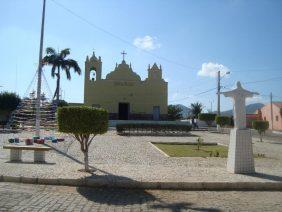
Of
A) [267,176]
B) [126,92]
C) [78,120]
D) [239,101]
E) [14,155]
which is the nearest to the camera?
[78,120]

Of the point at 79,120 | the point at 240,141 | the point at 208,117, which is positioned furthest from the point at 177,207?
the point at 208,117

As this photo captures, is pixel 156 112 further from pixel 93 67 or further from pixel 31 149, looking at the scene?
pixel 31 149

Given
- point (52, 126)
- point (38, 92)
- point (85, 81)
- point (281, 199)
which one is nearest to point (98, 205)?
point (281, 199)

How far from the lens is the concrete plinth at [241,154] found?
11.8 metres

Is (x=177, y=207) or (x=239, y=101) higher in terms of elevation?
(x=239, y=101)

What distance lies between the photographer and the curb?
9797 millimetres

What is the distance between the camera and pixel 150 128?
35375mm

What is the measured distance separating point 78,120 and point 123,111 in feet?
131

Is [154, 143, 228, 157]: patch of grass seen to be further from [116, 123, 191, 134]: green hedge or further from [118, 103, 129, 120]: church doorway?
[118, 103, 129, 120]: church doorway

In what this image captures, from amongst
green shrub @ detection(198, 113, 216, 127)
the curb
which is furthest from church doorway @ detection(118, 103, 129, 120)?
the curb

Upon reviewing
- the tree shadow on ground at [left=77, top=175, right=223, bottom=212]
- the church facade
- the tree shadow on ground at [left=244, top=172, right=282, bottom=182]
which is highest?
the church facade

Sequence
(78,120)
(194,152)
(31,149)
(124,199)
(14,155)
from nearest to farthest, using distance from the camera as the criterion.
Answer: (124,199) → (78,120) → (31,149) → (14,155) → (194,152)

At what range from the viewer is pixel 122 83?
165 feet

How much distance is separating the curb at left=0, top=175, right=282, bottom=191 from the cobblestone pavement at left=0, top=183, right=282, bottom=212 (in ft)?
0.90
